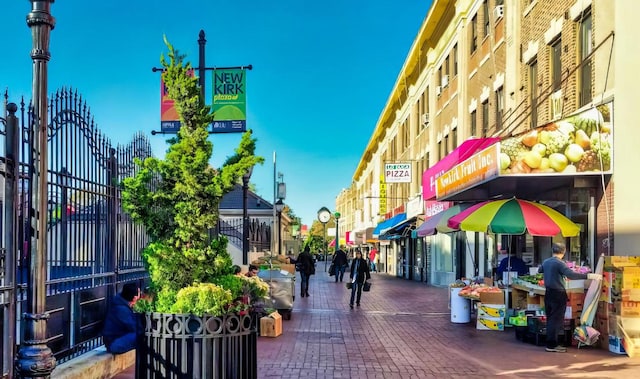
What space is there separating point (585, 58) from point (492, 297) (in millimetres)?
4957

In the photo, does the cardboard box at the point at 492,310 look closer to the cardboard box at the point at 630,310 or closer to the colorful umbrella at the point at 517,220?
the colorful umbrella at the point at 517,220

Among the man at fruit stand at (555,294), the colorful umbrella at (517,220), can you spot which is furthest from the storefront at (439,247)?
the man at fruit stand at (555,294)

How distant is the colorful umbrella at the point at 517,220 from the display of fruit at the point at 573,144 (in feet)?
2.59

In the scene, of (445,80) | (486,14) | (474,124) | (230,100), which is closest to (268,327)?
(230,100)

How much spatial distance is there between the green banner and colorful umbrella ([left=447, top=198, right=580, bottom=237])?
5.05 meters

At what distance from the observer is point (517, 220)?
11852 millimetres

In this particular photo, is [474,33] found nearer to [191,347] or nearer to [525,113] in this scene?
[525,113]

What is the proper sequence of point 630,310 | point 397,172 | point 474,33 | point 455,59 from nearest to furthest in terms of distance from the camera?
point 630,310 < point 474,33 < point 455,59 < point 397,172

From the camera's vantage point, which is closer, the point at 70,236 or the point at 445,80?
the point at 70,236

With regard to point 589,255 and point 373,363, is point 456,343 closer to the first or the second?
point 373,363

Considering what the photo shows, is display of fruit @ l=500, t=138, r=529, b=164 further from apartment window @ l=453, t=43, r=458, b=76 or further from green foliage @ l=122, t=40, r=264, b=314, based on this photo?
apartment window @ l=453, t=43, r=458, b=76

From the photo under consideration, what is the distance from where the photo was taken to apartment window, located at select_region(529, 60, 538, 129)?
16062 millimetres

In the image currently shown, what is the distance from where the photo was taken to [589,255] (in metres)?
12.7

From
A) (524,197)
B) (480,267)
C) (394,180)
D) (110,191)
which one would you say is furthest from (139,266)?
(394,180)
